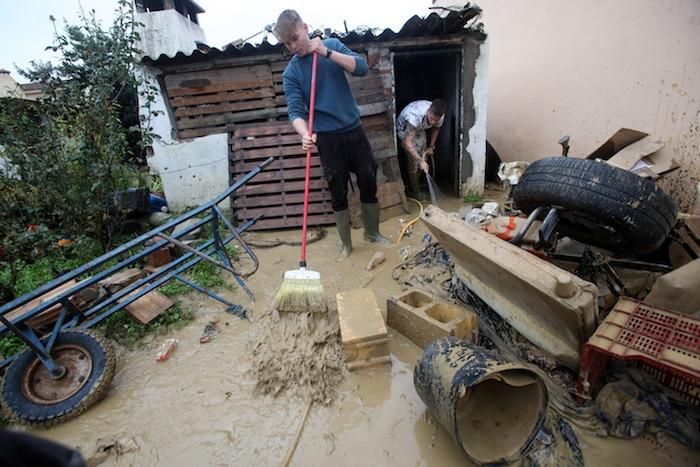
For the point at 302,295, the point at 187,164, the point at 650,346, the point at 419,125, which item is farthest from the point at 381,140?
the point at 650,346

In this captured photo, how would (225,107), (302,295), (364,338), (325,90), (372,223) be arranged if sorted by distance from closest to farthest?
1. (364,338)
2. (302,295)
3. (325,90)
4. (372,223)
5. (225,107)

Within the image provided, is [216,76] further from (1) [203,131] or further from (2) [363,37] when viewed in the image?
(2) [363,37]

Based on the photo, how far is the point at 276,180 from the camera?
5.22 m

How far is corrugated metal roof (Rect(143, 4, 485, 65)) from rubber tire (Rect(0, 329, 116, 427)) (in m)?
3.92

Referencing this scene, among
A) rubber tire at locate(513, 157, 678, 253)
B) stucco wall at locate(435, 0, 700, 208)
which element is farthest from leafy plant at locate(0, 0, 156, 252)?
stucco wall at locate(435, 0, 700, 208)

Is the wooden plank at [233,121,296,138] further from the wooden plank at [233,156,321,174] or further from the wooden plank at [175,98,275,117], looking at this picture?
the wooden plank at [233,156,321,174]

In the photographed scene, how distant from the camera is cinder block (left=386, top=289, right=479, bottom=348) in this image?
247 centimetres

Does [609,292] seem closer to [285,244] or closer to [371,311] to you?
[371,311]

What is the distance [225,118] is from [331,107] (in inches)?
99.7

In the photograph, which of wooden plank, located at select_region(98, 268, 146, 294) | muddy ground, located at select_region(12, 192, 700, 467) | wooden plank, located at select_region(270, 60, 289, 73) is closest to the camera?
muddy ground, located at select_region(12, 192, 700, 467)

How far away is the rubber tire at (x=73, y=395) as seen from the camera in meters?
2.17

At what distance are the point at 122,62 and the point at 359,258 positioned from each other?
343cm

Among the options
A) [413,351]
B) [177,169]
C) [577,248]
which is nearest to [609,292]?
[577,248]

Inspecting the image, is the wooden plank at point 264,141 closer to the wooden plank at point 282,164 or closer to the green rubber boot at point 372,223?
the wooden plank at point 282,164
